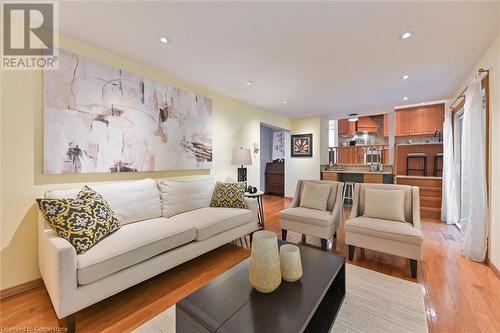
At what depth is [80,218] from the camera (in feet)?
5.52

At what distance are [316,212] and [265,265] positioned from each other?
69.9 inches

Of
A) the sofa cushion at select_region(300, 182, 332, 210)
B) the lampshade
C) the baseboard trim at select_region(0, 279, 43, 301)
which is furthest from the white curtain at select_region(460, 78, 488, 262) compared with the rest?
the baseboard trim at select_region(0, 279, 43, 301)

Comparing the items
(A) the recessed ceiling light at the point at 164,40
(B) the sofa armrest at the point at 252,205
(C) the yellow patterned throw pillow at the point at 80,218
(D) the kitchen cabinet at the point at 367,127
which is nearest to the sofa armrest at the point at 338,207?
(B) the sofa armrest at the point at 252,205

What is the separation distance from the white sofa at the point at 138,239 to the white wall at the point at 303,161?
3.45 metres

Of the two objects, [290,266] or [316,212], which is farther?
[316,212]

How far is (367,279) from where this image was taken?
2.09m

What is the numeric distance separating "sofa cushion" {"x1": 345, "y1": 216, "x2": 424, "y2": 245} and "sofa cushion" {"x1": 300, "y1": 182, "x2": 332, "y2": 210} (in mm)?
484

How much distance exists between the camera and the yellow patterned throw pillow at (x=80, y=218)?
159cm

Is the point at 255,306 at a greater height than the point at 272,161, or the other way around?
the point at 272,161

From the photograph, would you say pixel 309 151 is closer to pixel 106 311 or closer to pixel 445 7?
pixel 445 7

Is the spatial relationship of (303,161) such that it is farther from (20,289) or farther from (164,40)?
(20,289)

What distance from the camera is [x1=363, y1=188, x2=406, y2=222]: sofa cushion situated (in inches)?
98.9

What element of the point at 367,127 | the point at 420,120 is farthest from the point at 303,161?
the point at 367,127

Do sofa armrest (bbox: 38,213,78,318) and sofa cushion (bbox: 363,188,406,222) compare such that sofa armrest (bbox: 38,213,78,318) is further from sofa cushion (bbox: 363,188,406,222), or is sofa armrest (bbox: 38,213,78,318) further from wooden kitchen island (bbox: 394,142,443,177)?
wooden kitchen island (bbox: 394,142,443,177)
